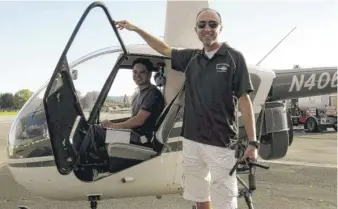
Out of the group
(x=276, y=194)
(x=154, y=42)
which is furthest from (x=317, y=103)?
(x=154, y=42)

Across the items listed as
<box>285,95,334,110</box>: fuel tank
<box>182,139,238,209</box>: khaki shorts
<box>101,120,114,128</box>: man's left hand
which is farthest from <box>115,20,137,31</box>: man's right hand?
<box>285,95,334,110</box>: fuel tank

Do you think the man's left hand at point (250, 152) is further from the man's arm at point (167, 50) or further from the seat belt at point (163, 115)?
the seat belt at point (163, 115)

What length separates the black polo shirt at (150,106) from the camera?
3814mm

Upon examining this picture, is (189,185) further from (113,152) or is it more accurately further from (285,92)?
(285,92)

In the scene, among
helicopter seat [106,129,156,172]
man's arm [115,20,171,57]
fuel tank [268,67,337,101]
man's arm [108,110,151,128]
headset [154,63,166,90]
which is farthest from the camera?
fuel tank [268,67,337,101]

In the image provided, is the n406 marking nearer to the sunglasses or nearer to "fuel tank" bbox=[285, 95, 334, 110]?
the sunglasses

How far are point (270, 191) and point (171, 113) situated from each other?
347 cm

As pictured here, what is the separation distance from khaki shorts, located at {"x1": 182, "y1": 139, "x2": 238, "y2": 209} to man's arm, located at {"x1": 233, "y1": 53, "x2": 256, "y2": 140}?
24cm

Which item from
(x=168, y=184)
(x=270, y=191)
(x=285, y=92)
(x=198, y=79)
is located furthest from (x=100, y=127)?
(x=270, y=191)

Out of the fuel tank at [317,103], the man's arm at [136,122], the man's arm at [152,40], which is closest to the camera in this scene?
the man's arm at [152,40]

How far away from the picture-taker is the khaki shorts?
2939mm

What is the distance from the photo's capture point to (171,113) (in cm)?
378

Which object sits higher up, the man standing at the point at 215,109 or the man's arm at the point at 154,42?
the man's arm at the point at 154,42

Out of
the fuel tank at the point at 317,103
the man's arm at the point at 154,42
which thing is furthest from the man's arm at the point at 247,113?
the fuel tank at the point at 317,103
